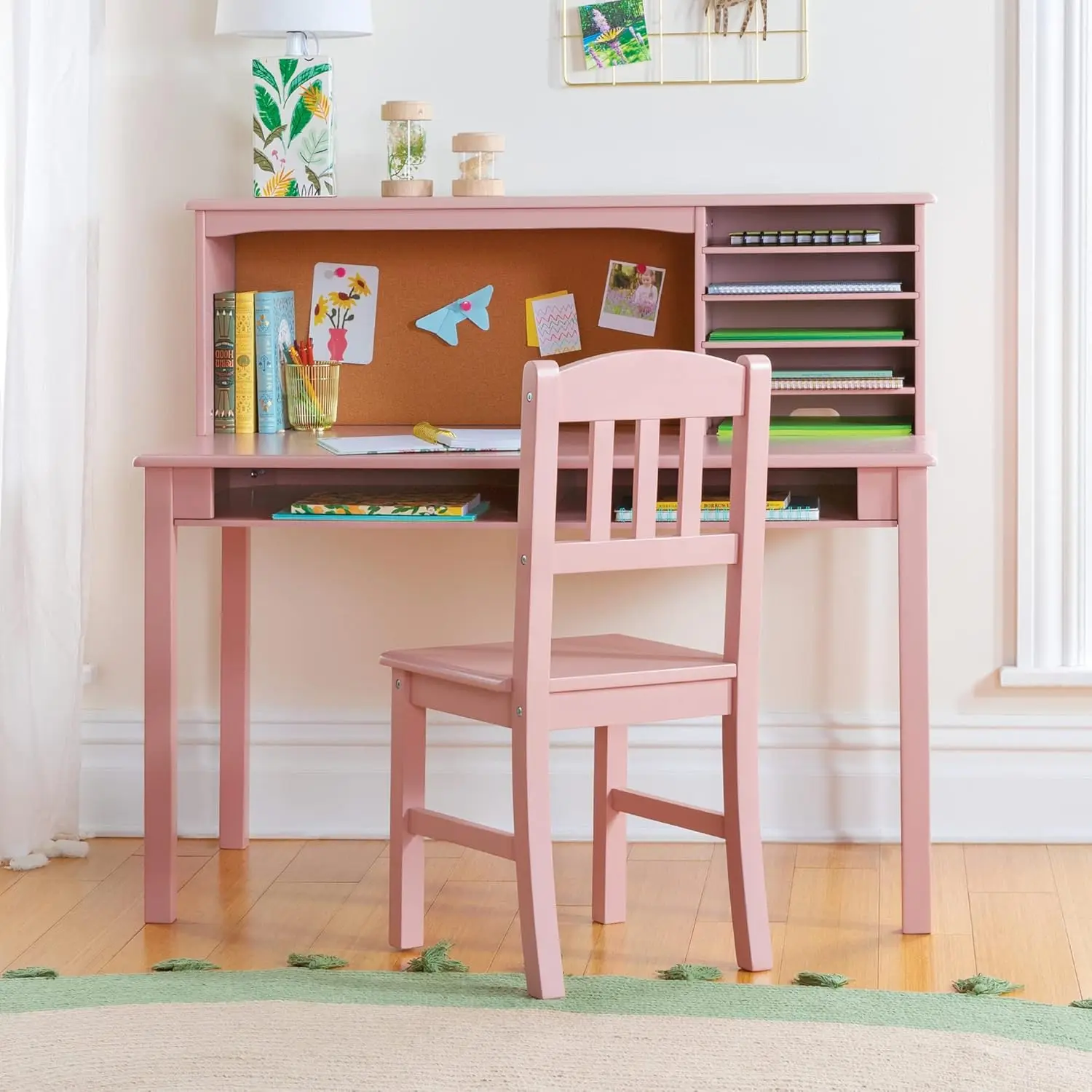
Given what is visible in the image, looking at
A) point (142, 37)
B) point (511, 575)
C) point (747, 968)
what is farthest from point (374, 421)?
point (747, 968)

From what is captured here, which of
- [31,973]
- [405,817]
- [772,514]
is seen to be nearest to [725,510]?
[772,514]

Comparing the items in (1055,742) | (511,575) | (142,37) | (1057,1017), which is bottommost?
(1057,1017)

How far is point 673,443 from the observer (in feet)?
8.68

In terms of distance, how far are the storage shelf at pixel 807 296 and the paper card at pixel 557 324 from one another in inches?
12.0

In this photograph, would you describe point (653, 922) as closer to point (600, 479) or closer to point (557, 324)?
point (600, 479)

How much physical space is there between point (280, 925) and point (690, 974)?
0.66 metres

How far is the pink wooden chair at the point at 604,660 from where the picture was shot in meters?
2.02

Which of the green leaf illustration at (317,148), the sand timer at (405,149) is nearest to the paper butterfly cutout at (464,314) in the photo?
the sand timer at (405,149)

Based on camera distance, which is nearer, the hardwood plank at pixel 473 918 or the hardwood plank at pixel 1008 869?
the hardwood plank at pixel 473 918

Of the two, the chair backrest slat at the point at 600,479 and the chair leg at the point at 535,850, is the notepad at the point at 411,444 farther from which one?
the chair leg at the point at 535,850

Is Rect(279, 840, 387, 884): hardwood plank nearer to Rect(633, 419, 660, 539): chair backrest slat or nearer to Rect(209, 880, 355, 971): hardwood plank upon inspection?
Rect(209, 880, 355, 971): hardwood plank

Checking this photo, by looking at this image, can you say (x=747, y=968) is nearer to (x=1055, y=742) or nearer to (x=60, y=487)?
(x=1055, y=742)

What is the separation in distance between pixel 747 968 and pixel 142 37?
6.39 ft

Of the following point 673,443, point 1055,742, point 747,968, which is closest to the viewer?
point 747,968
